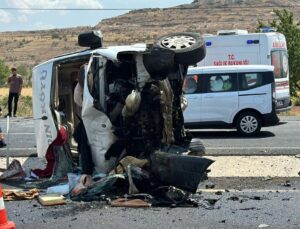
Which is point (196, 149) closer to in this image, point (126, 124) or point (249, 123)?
point (126, 124)

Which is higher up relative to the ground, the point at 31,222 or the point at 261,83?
the point at 261,83

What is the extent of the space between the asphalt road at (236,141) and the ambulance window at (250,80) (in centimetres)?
124

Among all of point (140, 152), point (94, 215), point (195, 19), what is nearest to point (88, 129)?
point (140, 152)

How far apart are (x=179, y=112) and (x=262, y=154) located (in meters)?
2.64

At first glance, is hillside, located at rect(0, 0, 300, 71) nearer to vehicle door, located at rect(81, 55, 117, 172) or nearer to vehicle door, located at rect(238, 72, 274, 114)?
vehicle door, located at rect(238, 72, 274, 114)

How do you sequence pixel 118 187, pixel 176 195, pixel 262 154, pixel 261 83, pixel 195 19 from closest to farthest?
pixel 176 195 → pixel 118 187 → pixel 262 154 → pixel 261 83 → pixel 195 19

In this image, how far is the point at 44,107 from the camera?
898 cm

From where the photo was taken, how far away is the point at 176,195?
7.14 meters

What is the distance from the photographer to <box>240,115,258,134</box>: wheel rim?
1438 cm

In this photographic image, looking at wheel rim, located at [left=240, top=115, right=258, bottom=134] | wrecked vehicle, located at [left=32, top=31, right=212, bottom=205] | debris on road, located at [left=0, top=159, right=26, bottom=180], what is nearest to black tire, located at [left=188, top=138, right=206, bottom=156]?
wrecked vehicle, located at [left=32, top=31, right=212, bottom=205]

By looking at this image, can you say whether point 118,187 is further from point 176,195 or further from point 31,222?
point 31,222

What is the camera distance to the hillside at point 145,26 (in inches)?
3723

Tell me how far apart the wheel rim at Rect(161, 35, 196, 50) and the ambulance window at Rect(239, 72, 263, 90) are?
564cm

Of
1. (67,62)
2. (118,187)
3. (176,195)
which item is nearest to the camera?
(176,195)
